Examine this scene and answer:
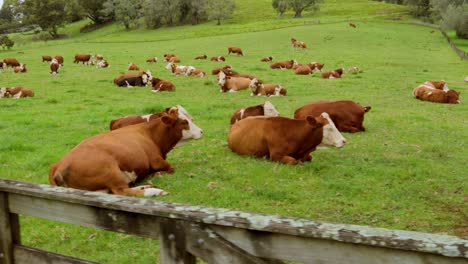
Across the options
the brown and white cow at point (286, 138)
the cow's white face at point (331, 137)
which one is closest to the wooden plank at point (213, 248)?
the brown and white cow at point (286, 138)

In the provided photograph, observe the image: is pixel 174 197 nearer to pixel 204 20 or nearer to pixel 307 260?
pixel 307 260

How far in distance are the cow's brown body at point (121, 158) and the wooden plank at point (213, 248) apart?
4726mm

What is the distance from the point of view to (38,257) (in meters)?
4.11

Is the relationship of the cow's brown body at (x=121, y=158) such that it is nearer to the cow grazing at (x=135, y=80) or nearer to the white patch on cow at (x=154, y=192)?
the white patch on cow at (x=154, y=192)

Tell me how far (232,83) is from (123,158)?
1407 cm

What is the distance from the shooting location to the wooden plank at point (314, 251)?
8.36ft

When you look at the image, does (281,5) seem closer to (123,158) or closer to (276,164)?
(276,164)

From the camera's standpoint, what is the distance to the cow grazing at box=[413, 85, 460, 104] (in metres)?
18.5

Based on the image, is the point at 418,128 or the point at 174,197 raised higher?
the point at 174,197

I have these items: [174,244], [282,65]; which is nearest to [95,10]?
[282,65]

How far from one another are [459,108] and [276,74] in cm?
1148

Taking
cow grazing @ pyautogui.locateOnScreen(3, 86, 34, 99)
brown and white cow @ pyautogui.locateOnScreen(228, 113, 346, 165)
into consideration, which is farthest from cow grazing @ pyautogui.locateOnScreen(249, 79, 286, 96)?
cow grazing @ pyautogui.locateOnScreen(3, 86, 34, 99)

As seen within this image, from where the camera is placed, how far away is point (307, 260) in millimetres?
2855

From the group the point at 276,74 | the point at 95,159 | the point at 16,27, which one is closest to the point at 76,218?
the point at 95,159
